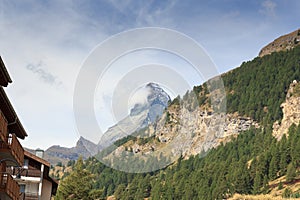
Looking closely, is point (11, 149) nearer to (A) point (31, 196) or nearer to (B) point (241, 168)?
(A) point (31, 196)

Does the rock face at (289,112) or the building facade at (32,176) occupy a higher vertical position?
the rock face at (289,112)

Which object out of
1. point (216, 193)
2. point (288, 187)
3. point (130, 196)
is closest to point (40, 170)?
point (288, 187)

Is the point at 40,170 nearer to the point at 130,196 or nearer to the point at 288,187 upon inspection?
the point at 288,187

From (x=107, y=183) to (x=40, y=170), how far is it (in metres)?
149

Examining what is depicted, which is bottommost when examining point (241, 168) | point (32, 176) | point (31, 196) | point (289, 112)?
point (31, 196)

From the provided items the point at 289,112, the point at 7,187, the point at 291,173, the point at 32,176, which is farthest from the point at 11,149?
the point at 289,112

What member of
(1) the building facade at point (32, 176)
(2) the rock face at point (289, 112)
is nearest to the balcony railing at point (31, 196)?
(1) the building facade at point (32, 176)

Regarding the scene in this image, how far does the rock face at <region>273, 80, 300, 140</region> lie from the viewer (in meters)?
170

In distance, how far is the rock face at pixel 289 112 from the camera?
170 meters

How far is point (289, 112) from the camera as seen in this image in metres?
177

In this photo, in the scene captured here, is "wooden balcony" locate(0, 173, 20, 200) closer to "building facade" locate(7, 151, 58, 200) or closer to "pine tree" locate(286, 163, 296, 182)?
"building facade" locate(7, 151, 58, 200)

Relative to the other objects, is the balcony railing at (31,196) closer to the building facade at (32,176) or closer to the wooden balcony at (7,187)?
the building facade at (32,176)

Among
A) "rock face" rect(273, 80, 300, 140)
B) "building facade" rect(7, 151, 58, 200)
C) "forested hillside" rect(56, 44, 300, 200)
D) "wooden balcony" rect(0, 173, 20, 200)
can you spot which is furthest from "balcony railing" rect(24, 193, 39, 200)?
"rock face" rect(273, 80, 300, 140)

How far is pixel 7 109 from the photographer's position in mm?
29453
